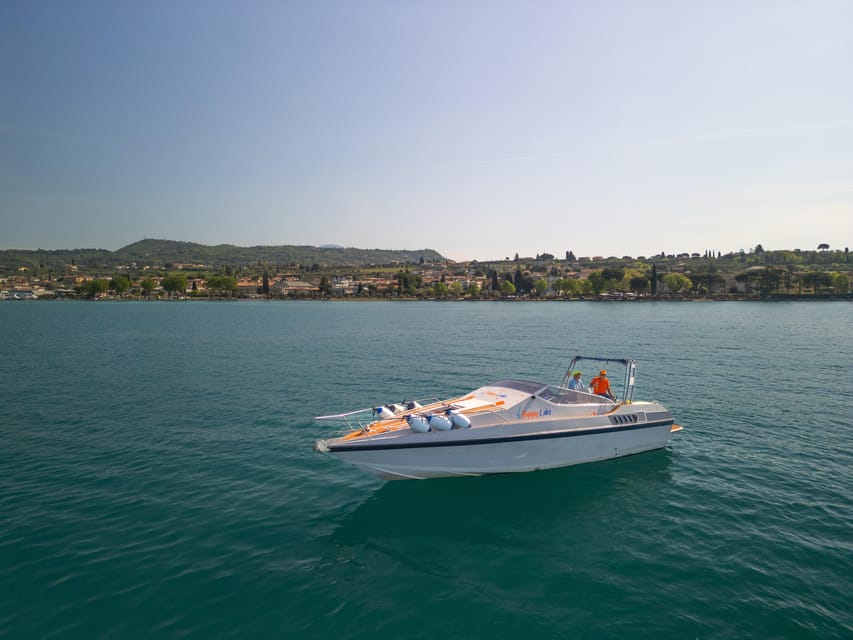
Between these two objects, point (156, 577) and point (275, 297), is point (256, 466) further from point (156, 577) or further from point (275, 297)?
point (275, 297)

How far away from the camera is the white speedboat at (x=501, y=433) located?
12547 mm

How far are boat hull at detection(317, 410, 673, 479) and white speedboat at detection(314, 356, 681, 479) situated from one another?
0.03m

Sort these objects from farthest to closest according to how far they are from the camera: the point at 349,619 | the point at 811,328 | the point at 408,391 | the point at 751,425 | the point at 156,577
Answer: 1. the point at 811,328
2. the point at 408,391
3. the point at 751,425
4. the point at 156,577
5. the point at 349,619

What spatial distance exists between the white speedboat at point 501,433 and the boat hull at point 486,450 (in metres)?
0.03

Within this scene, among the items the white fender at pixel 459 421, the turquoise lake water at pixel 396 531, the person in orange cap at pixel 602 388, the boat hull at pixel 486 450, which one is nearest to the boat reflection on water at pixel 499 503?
the turquoise lake water at pixel 396 531

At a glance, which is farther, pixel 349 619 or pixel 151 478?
pixel 151 478

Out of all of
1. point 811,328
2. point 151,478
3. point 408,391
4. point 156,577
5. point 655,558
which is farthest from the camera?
point 811,328

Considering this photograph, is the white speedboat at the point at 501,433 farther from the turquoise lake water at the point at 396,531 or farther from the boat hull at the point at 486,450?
the turquoise lake water at the point at 396,531

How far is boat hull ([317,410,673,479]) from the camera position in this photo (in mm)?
12398

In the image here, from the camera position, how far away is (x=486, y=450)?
43.7 feet

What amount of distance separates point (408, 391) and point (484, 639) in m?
18.6

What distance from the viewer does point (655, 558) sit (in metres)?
10.4

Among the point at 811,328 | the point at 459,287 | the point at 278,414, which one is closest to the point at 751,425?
the point at 278,414

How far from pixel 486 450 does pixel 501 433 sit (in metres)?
0.66
